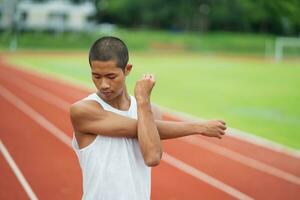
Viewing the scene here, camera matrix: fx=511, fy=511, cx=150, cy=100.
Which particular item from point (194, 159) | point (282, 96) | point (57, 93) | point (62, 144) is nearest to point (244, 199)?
point (194, 159)

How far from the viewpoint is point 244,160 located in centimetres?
779

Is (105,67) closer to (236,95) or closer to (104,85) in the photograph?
(104,85)

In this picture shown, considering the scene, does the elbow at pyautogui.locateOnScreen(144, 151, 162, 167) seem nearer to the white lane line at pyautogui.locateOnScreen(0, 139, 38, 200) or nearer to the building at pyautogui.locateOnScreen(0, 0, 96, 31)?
the white lane line at pyautogui.locateOnScreen(0, 139, 38, 200)

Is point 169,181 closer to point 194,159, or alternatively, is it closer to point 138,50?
point 194,159

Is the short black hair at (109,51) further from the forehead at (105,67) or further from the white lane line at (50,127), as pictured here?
the white lane line at (50,127)

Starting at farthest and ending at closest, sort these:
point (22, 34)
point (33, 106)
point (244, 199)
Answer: point (22, 34) → point (33, 106) → point (244, 199)

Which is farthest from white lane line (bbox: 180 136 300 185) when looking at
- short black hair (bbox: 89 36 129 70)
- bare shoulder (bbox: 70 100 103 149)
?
short black hair (bbox: 89 36 129 70)

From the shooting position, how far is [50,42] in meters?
40.5

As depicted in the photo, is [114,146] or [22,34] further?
[22,34]

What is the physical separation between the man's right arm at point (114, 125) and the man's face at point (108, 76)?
0.12m

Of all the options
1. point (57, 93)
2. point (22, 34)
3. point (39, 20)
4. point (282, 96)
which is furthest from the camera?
point (39, 20)

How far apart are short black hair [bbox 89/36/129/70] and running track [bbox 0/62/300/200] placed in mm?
3602

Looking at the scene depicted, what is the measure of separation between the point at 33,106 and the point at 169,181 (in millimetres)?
6614

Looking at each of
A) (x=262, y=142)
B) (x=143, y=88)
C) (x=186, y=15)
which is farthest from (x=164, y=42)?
(x=143, y=88)
